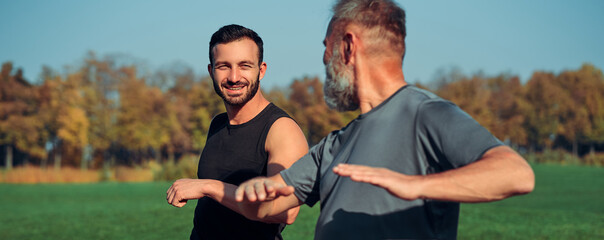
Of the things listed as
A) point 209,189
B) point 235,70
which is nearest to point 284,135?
point 235,70

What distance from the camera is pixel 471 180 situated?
6.29ft

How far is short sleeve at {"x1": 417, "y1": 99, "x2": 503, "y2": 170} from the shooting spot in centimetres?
200

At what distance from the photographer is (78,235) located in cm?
1189

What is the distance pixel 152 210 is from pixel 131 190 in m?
9.32

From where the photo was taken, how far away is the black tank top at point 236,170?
3.84 m

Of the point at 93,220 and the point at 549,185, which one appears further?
the point at 549,185

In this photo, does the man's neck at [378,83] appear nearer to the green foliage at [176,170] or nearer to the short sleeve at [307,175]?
the short sleeve at [307,175]

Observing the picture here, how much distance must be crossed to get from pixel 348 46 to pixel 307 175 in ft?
2.16

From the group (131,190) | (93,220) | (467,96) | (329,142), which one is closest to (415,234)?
(329,142)

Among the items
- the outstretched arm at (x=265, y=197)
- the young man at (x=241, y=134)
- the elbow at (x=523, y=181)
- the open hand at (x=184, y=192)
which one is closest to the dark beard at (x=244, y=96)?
the young man at (x=241, y=134)

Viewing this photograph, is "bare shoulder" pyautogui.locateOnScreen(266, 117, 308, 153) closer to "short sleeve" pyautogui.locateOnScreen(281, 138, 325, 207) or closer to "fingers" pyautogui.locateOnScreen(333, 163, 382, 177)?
"short sleeve" pyautogui.locateOnScreen(281, 138, 325, 207)

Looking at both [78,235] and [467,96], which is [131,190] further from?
[467,96]

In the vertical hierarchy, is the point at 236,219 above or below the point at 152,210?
above

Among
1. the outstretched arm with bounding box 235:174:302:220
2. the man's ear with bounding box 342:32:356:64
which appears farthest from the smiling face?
the man's ear with bounding box 342:32:356:64
